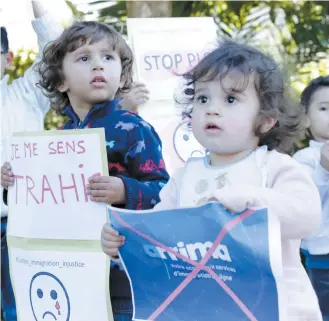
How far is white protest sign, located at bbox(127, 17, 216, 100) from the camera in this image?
152 inches

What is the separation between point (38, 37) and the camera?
380cm

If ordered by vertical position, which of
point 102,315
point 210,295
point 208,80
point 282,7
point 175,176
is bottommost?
point 102,315

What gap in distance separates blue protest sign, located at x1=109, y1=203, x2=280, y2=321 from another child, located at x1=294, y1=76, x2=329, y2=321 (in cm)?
135

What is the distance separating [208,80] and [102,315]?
0.89 meters

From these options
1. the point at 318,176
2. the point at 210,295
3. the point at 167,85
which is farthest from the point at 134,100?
the point at 210,295

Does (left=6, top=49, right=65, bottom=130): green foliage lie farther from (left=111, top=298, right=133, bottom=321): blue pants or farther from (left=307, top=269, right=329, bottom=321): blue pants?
(left=111, top=298, right=133, bottom=321): blue pants

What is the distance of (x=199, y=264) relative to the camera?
2.04m

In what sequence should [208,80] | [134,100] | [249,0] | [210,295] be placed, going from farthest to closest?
[249,0]
[134,100]
[208,80]
[210,295]

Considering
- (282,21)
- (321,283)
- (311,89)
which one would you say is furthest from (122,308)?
(282,21)

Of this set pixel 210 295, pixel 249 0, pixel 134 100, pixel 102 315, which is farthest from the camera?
pixel 249 0

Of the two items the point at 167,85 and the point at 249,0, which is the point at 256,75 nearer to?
the point at 167,85

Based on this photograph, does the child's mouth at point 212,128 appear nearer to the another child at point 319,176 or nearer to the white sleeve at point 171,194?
the white sleeve at point 171,194

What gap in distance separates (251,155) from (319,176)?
1.27m

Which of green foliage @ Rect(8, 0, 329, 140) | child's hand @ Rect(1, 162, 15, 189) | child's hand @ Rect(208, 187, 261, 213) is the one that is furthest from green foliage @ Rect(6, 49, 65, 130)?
child's hand @ Rect(208, 187, 261, 213)
